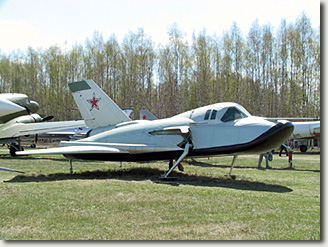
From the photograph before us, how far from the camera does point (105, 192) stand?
775 cm

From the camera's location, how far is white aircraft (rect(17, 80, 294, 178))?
33.6ft

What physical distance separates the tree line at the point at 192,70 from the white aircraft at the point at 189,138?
2430 cm

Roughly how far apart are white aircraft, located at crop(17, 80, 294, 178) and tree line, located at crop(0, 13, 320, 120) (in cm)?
2430

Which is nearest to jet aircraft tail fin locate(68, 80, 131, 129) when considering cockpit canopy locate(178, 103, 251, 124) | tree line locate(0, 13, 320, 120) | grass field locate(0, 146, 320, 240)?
cockpit canopy locate(178, 103, 251, 124)

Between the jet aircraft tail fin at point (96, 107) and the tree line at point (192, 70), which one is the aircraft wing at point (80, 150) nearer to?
the jet aircraft tail fin at point (96, 107)

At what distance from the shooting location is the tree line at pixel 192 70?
3350 cm

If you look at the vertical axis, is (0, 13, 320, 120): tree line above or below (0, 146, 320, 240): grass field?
above

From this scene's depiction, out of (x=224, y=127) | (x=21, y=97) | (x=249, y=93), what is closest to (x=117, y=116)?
(x=224, y=127)

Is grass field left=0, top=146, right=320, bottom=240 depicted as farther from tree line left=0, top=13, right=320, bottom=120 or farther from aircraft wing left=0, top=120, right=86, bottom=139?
tree line left=0, top=13, right=320, bottom=120

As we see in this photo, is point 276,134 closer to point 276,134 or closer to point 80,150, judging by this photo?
point 276,134

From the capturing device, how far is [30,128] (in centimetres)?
2136

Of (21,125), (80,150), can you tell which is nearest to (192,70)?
(21,125)

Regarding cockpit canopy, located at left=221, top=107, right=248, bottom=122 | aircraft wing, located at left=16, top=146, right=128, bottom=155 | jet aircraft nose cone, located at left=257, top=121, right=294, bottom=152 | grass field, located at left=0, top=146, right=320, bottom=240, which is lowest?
grass field, located at left=0, top=146, right=320, bottom=240

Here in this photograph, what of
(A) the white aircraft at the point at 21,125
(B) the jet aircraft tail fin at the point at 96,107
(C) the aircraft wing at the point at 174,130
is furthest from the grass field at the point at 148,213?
(A) the white aircraft at the point at 21,125
